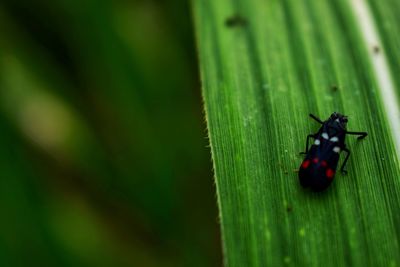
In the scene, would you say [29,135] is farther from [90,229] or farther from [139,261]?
[139,261]

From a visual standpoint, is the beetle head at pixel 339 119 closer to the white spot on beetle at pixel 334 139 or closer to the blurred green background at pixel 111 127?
the white spot on beetle at pixel 334 139

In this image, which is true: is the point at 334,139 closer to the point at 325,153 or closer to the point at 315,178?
the point at 325,153

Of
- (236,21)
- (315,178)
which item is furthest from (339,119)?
(236,21)

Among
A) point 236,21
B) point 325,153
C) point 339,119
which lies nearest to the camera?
point 325,153

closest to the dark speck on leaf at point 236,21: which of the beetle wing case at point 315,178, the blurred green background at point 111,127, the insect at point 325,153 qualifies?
the blurred green background at point 111,127

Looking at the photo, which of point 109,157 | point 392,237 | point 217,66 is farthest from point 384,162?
point 109,157

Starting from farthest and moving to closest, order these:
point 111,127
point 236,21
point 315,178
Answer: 1. point 111,127
2. point 236,21
3. point 315,178
